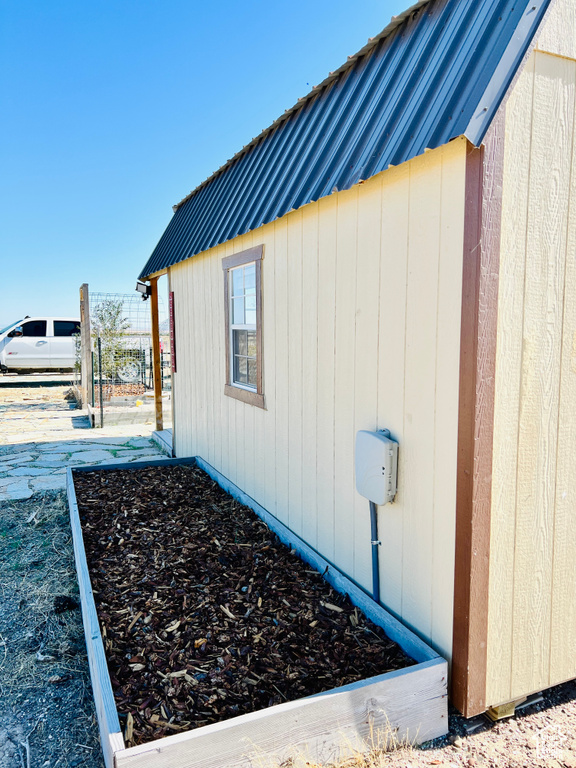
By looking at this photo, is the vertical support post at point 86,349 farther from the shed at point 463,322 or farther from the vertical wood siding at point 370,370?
the shed at point 463,322

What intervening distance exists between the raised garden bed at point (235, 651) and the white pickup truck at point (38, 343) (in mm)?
14043

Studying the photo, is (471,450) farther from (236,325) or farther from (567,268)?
(236,325)

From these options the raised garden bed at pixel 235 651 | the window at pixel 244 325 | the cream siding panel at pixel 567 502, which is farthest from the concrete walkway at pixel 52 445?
the cream siding panel at pixel 567 502

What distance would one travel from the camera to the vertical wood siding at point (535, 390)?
210 cm

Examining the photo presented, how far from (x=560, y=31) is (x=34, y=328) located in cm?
1750

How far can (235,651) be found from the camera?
2.58m

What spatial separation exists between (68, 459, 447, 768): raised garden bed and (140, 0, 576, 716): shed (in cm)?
25

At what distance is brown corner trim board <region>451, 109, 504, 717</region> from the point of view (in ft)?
6.57

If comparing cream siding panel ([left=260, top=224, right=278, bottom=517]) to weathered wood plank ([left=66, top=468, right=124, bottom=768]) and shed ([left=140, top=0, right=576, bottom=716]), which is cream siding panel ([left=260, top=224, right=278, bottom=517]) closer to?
shed ([left=140, top=0, right=576, bottom=716])

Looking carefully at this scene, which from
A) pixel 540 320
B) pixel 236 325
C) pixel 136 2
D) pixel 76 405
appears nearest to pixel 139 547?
pixel 236 325

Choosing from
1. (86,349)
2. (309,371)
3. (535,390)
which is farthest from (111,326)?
(535,390)

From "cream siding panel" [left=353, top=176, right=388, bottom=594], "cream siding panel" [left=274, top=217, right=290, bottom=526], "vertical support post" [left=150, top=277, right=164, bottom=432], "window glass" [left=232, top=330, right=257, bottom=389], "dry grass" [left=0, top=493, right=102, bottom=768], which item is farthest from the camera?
"vertical support post" [left=150, top=277, right=164, bottom=432]

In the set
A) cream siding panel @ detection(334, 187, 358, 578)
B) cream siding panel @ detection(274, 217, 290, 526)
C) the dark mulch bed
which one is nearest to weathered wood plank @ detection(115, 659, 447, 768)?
the dark mulch bed

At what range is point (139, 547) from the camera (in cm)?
396
